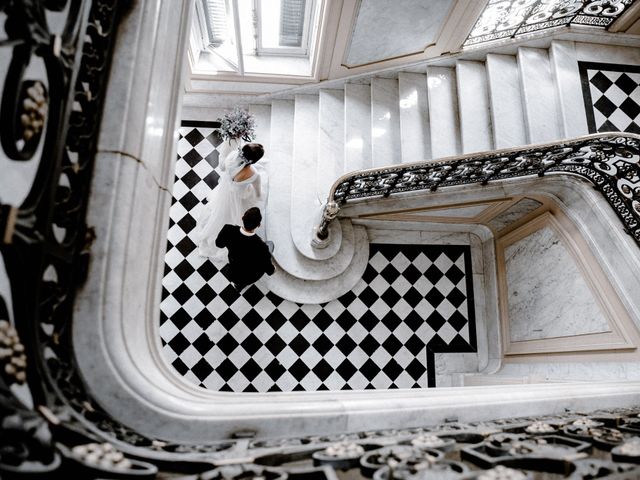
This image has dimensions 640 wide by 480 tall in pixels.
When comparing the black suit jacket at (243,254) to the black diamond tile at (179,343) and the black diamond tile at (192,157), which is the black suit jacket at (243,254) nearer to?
the black diamond tile at (179,343)

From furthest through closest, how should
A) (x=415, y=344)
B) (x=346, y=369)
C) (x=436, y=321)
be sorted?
1. (x=436, y=321)
2. (x=415, y=344)
3. (x=346, y=369)

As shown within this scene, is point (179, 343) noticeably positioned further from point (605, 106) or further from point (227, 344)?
point (605, 106)

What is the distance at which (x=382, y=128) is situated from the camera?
5109 mm

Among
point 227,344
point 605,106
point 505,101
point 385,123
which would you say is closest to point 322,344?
point 227,344

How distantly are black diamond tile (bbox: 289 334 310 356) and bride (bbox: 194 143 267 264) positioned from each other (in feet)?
4.23

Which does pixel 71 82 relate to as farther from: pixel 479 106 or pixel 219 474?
pixel 479 106

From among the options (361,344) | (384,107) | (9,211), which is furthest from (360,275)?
(9,211)

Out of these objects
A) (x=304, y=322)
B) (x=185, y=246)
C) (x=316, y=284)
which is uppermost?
(x=185, y=246)

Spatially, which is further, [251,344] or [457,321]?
[457,321]

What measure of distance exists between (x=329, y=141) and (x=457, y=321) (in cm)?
282

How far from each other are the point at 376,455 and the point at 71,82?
144 centimetres

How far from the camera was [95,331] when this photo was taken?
1396 mm

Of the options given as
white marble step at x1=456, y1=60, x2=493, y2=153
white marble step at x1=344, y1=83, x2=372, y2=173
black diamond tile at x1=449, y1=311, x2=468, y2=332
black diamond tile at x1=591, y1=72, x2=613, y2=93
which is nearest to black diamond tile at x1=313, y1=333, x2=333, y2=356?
black diamond tile at x1=449, y1=311, x2=468, y2=332

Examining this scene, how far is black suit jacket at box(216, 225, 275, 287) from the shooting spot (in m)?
4.24
